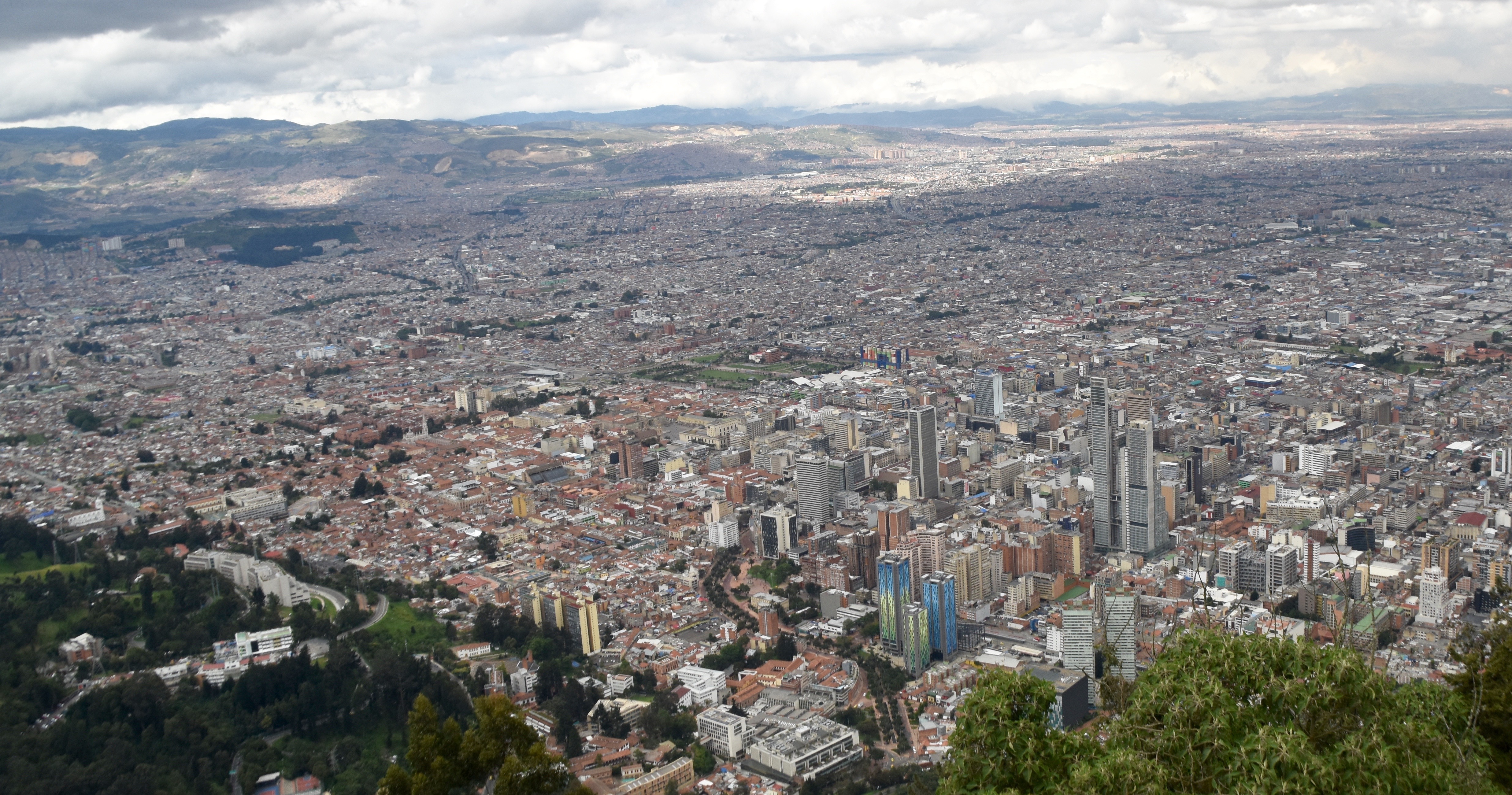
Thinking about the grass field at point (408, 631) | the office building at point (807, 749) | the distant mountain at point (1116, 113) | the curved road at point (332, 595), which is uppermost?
the distant mountain at point (1116, 113)

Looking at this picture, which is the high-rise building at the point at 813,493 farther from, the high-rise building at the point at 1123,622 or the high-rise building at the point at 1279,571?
the high-rise building at the point at 1123,622

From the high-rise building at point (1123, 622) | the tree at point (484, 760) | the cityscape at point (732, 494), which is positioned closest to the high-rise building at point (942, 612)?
the cityscape at point (732, 494)

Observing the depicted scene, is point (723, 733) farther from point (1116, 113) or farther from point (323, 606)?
point (1116, 113)

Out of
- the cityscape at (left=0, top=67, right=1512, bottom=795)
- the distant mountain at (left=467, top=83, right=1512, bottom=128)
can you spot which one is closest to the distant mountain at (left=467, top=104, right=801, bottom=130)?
the distant mountain at (left=467, top=83, right=1512, bottom=128)

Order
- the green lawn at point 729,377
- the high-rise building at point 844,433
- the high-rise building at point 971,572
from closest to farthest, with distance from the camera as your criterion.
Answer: the high-rise building at point 971,572, the high-rise building at point 844,433, the green lawn at point 729,377

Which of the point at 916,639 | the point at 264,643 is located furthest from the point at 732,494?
the point at 264,643

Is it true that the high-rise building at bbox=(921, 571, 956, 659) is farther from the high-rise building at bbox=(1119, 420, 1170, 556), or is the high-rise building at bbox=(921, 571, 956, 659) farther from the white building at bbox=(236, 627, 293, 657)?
the white building at bbox=(236, 627, 293, 657)
